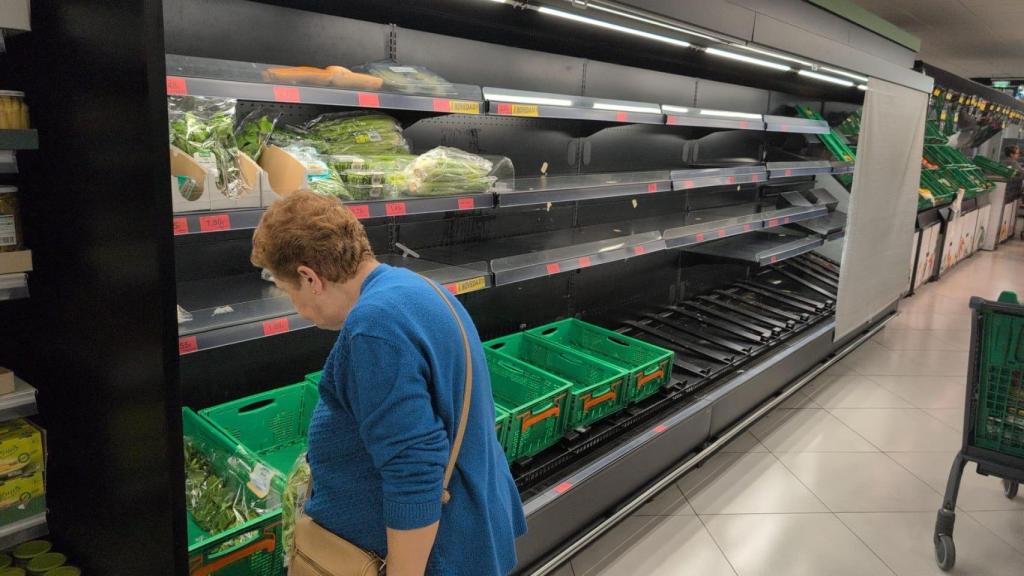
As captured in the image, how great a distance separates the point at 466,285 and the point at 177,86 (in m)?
1.17

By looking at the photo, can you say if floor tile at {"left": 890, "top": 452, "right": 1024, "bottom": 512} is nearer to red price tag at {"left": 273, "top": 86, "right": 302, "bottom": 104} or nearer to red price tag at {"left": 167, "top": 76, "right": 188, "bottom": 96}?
red price tag at {"left": 273, "top": 86, "right": 302, "bottom": 104}

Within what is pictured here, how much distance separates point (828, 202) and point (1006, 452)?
3.52m

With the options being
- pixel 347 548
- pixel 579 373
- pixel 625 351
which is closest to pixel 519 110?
pixel 579 373

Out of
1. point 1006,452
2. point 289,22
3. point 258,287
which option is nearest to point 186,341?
point 258,287

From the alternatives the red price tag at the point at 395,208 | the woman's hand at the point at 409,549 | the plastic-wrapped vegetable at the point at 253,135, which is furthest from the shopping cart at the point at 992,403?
the plastic-wrapped vegetable at the point at 253,135

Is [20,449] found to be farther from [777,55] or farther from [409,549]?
[777,55]

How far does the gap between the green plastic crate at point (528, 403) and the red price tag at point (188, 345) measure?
1020mm

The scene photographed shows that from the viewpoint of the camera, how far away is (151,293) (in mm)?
1352

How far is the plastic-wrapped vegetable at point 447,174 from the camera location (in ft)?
7.41

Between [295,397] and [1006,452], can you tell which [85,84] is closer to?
[295,397]

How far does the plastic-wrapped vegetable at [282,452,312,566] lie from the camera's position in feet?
4.92

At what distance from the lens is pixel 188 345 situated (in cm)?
164

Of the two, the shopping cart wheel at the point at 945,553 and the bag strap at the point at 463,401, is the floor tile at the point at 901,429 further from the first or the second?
the bag strap at the point at 463,401

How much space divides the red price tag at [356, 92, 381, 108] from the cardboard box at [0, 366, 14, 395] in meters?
1.20
